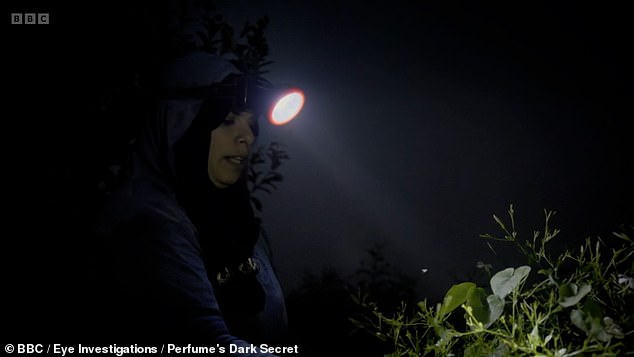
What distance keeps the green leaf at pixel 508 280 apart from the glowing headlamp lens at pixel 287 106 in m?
0.95

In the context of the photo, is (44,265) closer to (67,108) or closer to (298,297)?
(67,108)

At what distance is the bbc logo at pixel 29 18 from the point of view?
1.38m

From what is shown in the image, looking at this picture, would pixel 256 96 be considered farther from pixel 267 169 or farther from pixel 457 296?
pixel 457 296

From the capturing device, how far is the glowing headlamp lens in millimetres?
1431

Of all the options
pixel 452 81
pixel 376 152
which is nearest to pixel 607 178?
pixel 452 81

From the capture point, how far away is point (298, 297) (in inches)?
58.8

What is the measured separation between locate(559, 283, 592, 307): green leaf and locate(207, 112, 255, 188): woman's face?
968 mm

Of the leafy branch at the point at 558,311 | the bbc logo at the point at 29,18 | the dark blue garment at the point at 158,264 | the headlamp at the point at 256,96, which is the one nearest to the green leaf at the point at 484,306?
the leafy branch at the point at 558,311

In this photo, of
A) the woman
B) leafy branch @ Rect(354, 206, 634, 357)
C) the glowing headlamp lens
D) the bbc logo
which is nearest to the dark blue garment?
the woman

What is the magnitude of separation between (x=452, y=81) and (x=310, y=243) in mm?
675

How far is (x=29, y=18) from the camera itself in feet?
4.56

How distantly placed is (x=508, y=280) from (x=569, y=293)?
2.8 inches

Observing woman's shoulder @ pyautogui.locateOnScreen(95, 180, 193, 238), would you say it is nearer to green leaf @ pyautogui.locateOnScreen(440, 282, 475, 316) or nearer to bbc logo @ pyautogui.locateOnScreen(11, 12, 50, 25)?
bbc logo @ pyautogui.locateOnScreen(11, 12, 50, 25)

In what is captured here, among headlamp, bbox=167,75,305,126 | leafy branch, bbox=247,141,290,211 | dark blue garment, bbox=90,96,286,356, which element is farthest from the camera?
leafy branch, bbox=247,141,290,211
